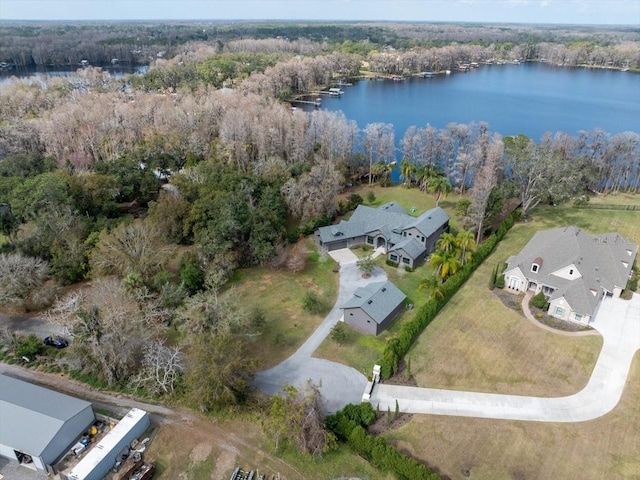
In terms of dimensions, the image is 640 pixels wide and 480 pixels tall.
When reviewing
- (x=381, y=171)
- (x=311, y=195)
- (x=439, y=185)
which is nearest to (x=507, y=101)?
(x=381, y=171)

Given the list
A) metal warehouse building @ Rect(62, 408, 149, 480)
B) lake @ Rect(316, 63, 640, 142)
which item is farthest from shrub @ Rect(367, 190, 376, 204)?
metal warehouse building @ Rect(62, 408, 149, 480)

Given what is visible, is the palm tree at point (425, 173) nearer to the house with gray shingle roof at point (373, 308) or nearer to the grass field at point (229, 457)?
the house with gray shingle roof at point (373, 308)

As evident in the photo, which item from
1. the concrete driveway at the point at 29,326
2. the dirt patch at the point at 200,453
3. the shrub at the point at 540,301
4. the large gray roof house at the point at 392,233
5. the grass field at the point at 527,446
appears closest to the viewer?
the grass field at the point at 527,446

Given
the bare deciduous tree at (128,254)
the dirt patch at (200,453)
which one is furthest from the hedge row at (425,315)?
the bare deciduous tree at (128,254)

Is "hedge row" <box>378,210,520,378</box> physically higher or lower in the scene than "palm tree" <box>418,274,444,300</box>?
lower

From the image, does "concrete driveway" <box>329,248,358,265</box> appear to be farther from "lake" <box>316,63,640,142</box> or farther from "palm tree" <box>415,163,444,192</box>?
"lake" <box>316,63,640,142</box>
